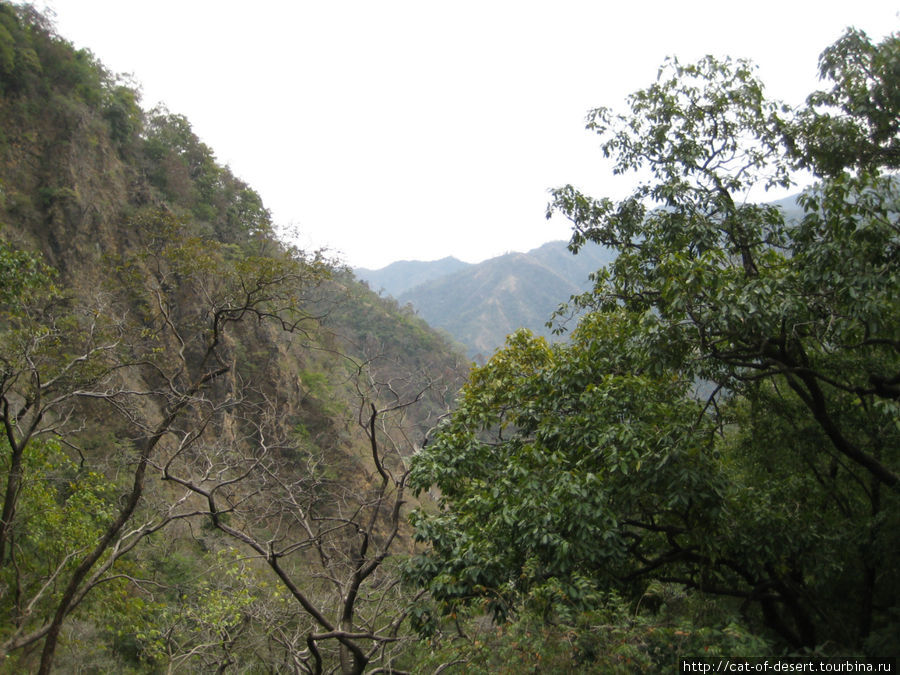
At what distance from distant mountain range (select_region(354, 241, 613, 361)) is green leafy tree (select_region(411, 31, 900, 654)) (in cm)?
8637

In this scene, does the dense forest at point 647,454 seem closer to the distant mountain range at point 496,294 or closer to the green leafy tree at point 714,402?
the green leafy tree at point 714,402

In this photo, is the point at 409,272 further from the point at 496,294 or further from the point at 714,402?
the point at 714,402

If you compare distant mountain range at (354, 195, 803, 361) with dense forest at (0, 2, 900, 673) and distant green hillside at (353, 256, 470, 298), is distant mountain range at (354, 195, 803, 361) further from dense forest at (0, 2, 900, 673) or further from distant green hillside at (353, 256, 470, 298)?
dense forest at (0, 2, 900, 673)

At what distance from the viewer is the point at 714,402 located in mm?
6918

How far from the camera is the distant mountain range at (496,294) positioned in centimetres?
10738

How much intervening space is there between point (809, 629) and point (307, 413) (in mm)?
22521

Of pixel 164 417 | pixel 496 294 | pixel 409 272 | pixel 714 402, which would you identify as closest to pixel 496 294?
pixel 496 294

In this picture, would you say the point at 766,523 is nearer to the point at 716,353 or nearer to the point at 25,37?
the point at 716,353

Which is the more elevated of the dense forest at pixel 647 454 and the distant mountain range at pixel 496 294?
the distant mountain range at pixel 496 294

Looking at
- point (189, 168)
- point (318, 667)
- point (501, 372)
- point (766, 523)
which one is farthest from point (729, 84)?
point (189, 168)

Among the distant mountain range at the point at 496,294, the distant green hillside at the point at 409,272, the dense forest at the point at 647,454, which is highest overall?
the distant green hillside at the point at 409,272

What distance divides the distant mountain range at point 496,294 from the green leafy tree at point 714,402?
86367 mm

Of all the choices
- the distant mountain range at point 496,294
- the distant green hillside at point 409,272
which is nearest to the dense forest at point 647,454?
the distant mountain range at point 496,294

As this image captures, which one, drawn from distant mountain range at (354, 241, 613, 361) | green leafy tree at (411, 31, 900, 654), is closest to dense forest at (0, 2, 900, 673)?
green leafy tree at (411, 31, 900, 654)
